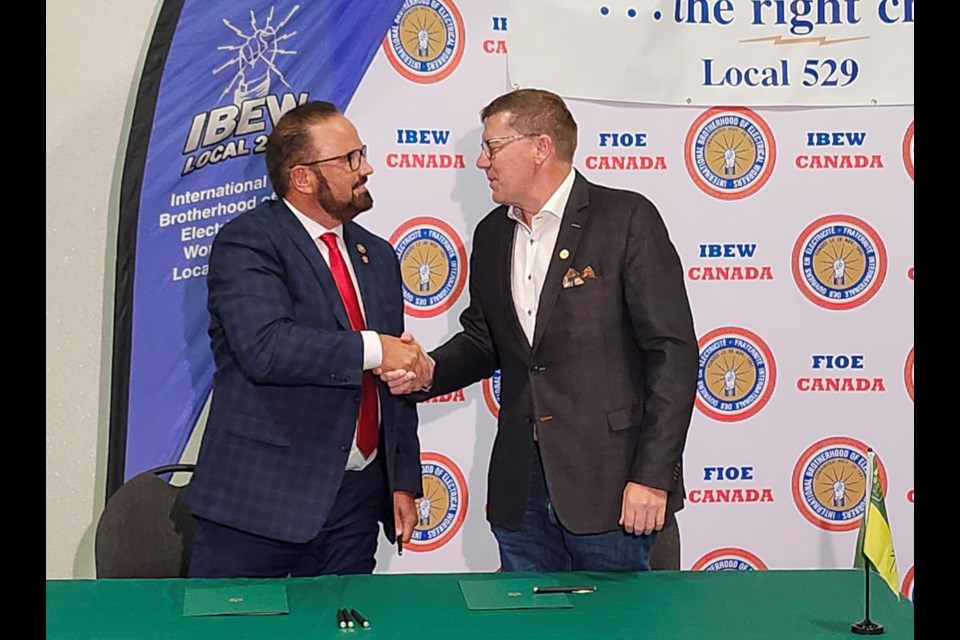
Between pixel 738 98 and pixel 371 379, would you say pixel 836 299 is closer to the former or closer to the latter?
pixel 738 98

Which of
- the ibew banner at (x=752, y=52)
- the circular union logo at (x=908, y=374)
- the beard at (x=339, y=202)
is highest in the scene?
the ibew banner at (x=752, y=52)

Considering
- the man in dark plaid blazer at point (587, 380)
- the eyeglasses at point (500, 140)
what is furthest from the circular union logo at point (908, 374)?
the eyeglasses at point (500, 140)

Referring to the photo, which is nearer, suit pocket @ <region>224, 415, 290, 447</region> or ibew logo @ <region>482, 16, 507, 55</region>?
suit pocket @ <region>224, 415, 290, 447</region>

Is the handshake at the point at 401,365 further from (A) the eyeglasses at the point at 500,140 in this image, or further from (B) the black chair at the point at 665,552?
(B) the black chair at the point at 665,552

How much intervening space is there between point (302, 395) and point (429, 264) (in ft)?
3.44

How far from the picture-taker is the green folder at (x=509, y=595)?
6.58ft

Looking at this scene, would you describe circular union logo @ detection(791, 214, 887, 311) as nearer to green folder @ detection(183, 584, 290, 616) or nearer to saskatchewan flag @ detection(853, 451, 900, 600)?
saskatchewan flag @ detection(853, 451, 900, 600)

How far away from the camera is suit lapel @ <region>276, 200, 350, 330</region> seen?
112 inches

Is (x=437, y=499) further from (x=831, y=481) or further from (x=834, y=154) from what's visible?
(x=834, y=154)

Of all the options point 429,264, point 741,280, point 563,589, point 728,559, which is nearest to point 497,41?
point 429,264

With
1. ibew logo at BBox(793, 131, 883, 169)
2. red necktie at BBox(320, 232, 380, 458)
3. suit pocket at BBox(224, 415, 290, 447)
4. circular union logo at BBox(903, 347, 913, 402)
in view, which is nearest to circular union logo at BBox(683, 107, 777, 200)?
ibew logo at BBox(793, 131, 883, 169)

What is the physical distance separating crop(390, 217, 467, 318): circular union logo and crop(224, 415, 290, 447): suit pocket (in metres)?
1.05

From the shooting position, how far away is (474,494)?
378 centimetres

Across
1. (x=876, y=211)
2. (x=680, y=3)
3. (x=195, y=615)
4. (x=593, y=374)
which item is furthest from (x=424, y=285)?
(x=195, y=615)
